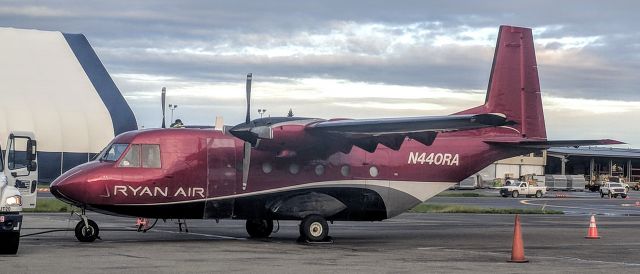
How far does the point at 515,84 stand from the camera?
2647 cm

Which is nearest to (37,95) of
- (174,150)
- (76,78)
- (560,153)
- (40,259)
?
(76,78)

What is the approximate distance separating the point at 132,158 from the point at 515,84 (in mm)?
10933

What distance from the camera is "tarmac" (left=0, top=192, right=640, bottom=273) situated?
16391mm

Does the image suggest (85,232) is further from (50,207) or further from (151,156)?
(50,207)

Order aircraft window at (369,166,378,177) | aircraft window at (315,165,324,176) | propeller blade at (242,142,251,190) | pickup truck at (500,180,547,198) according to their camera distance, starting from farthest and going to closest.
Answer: pickup truck at (500,180,547,198) → aircraft window at (369,166,378,177) → aircraft window at (315,165,324,176) → propeller blade at (242,142,251,190)

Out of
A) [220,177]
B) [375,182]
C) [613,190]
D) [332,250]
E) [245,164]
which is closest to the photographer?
[332,250]

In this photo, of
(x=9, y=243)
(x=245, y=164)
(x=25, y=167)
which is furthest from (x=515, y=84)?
(x=9, y=243)

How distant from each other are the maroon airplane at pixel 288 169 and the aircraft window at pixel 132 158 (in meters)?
0.02

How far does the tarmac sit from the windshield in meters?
1.91

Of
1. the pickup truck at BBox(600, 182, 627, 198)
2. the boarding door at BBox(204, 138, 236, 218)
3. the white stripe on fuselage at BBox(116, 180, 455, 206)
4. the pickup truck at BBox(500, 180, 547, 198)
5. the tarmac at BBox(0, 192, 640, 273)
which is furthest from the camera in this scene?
the pickup truck at BBox(600, 182, 627, 198)

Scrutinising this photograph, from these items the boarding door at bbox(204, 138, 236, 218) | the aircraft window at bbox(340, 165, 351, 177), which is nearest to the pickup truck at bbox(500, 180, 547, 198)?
the aircraft window at bbox(340, 165, 351, 177)

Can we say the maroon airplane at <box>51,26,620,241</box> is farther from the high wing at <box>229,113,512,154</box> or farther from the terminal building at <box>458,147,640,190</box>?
the terminal building at <box>458,147,640,190</box>

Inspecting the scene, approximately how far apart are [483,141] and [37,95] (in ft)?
152

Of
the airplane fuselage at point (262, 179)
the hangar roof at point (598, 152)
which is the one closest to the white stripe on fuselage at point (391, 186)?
Result: the airplane fuselage at point (262, 179)
